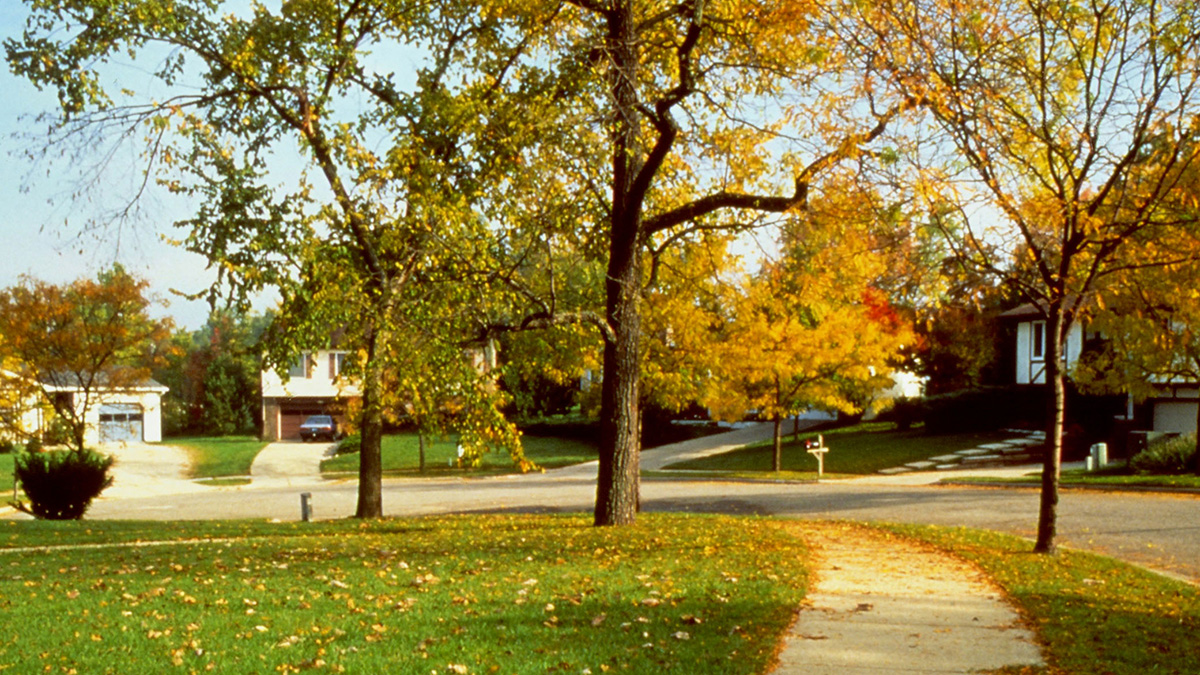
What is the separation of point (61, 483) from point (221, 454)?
33.1m

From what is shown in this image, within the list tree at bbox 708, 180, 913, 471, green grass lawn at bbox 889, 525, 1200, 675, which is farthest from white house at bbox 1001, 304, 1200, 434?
green grass lawn at bbox 889, 525, 1200, 675

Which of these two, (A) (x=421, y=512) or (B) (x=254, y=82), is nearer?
(B) (x=254, y=82)

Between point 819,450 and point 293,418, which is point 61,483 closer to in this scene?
point 819,450

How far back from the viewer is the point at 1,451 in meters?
56.4

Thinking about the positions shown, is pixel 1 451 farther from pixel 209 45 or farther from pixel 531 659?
pixel 531 659

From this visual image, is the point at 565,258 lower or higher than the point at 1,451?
higher

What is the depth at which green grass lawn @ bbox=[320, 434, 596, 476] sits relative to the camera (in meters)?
41.2


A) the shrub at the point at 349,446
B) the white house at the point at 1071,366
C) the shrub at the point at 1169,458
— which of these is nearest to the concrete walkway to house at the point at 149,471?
the shrub at the point at 349,446

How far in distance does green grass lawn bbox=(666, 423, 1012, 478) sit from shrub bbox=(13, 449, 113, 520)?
1795 cm

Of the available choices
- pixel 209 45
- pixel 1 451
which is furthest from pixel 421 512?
pixel 1 451

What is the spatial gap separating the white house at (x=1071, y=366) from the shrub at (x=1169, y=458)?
3377 mm

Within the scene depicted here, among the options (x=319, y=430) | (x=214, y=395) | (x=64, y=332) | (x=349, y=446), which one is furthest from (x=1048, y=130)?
(x=214, y=395)

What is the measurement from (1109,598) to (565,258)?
8.83 metres

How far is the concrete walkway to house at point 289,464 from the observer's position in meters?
39.0
